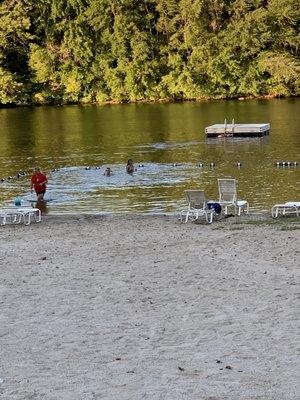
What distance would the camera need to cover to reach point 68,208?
25.0 metres

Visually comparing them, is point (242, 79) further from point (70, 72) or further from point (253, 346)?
point (253, 346)

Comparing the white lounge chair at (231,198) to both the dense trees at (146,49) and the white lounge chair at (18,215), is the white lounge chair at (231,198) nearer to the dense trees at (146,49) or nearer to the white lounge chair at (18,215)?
the white lounge chair at (18,215)

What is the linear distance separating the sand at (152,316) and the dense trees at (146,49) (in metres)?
65.1

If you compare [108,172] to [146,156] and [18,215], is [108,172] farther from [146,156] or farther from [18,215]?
[18,215]

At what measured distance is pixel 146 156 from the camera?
38.8m

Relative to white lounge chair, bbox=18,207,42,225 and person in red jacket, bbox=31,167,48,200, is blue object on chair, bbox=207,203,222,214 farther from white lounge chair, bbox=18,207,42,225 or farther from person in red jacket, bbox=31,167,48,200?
person in red jacket, bbox=31,167,48,200

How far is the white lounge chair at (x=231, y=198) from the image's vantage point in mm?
20656

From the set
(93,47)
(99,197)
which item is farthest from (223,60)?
(99,197)

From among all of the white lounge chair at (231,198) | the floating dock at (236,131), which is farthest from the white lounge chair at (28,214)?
the floating dock at (236,131)

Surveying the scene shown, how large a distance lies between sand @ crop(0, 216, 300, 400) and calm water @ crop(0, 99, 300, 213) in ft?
26.3

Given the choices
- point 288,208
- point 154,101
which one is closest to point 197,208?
point 288,208

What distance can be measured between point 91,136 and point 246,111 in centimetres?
1743

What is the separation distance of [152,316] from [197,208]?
948 centimetres

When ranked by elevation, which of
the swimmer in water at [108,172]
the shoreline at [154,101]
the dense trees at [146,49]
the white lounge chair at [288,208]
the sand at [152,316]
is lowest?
the swimmer in water at [108,172]
